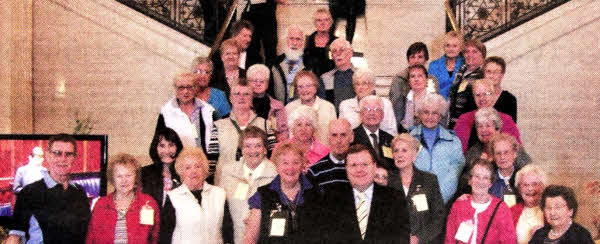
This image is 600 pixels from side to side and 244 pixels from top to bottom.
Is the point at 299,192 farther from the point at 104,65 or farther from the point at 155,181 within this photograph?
the point at 104,65

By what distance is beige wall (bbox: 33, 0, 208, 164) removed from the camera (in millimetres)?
13477

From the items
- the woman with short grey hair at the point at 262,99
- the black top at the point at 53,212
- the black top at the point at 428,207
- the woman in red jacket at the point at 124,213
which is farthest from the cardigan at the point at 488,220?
the black top at the point at 53,212

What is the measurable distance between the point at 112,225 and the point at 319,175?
156 cm

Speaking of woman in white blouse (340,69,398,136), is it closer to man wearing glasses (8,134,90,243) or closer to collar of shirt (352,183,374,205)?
collar of shirt (352,183,374,205)

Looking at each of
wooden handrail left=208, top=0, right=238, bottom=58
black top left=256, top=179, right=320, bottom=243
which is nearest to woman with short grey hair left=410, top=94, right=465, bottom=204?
black top left=256, top=179, right=320, bottom=243

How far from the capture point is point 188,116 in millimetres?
9398

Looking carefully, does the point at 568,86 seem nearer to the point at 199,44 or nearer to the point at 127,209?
the point at 199,44

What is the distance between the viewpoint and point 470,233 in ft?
25.9

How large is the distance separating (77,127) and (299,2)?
11.4ft

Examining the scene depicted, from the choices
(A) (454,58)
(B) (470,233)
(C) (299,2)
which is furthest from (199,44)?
(B) (470,233)

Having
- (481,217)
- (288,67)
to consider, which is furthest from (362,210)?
(288,67)

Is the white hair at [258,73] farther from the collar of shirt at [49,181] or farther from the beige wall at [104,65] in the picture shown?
the beige wall at [104,65]

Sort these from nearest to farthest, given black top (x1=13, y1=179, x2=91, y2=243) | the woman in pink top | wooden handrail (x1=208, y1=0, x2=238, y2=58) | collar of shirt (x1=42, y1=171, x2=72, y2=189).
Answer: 1. black top (x1=13, y1=179, x2=91, y2=243)
2. collar of shirt (x1=42, y1=171, x2=72, y2=189)
3. the woman in pink top
4. wooden handrail (x1=208, y1=0, x2=238, y2=58)

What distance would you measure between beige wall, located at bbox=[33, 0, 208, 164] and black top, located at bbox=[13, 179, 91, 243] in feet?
17.9
